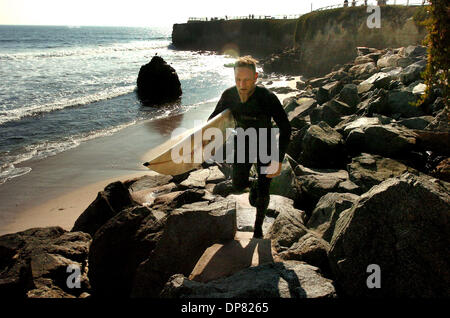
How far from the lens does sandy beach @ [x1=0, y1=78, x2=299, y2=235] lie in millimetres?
8070

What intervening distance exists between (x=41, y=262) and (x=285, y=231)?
3693 mm

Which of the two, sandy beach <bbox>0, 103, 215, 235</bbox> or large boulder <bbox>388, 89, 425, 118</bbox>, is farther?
large boulder <bbox>388, 89, 425, 118</bbox>

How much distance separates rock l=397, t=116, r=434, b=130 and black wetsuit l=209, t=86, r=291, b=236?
5294mm

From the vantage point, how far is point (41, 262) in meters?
4.59

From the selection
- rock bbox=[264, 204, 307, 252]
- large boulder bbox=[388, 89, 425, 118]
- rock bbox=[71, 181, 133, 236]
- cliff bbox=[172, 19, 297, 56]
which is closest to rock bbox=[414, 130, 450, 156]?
large boulder bbox=[388, 89, 425, 118]

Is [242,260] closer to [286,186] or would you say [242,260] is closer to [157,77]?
[286,186]

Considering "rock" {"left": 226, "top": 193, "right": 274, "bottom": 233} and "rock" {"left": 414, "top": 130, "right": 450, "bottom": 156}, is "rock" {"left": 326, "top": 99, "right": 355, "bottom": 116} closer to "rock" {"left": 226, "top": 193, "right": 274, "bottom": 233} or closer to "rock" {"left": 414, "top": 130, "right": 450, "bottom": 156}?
"rock" {"left": 414, "top": 130, "right": 450, "bottom": 156}

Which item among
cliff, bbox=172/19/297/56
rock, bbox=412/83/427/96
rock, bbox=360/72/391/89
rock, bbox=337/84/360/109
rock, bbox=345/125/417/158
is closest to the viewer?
rock, bbox=345/125/417/158

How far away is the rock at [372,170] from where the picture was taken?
5875 mm

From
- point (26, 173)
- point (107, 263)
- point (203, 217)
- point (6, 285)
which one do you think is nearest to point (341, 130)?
point (203, 217)

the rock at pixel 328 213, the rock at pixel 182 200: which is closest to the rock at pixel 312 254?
the rock at pixel 328 213

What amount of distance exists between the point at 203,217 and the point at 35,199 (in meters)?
7.40

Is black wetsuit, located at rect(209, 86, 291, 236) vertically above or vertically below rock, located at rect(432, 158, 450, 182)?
above
